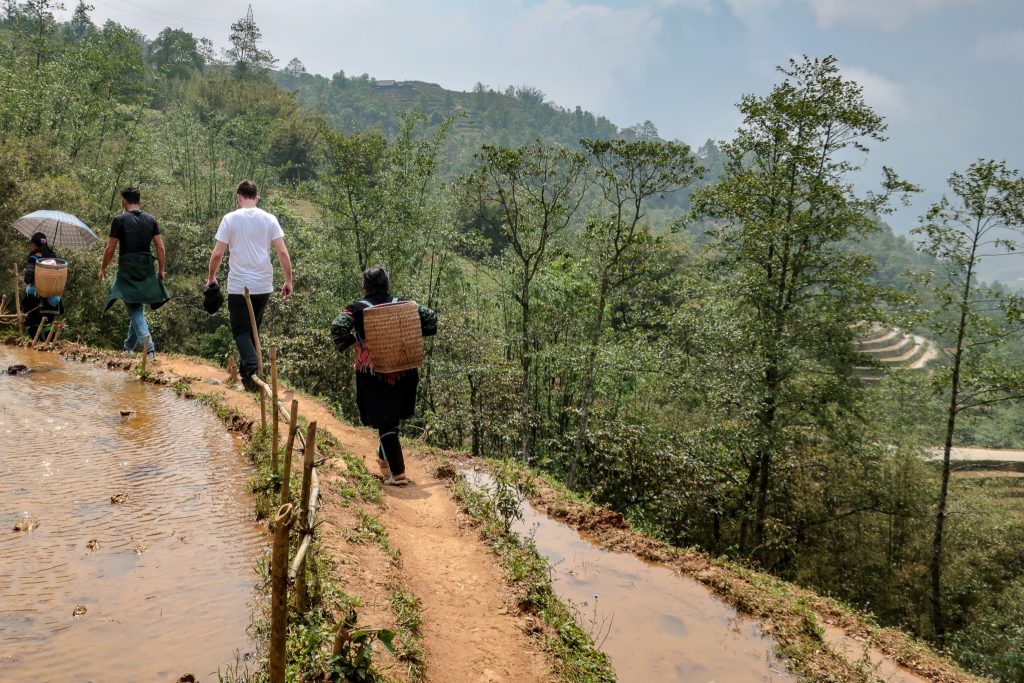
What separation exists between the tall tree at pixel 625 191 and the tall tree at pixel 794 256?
206 centimetres

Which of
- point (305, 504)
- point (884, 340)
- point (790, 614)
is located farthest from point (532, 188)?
point (884, 340)

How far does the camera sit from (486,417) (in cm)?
1945

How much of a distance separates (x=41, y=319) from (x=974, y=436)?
75267 millimetres

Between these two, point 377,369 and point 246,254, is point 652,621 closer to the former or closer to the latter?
point 377,369

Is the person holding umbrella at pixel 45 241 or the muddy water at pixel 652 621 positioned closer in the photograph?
the muddy water at pixel 652 621

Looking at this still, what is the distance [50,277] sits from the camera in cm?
927

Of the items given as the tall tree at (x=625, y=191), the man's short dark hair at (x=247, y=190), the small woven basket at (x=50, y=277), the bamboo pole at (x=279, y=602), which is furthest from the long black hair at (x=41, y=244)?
the bamboo pole at (x=279, y=602)

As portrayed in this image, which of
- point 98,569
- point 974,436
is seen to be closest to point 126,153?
point 98,569

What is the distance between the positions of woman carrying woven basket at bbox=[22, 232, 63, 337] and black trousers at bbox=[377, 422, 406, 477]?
706cm

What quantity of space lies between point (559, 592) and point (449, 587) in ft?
4.71

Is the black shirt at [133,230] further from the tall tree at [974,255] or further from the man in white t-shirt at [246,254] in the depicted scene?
the tall tree at [974,255]

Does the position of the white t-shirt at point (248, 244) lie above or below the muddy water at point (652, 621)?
above

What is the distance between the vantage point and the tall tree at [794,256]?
1409 centimetres

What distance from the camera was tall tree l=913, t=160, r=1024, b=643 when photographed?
14.7 metres
